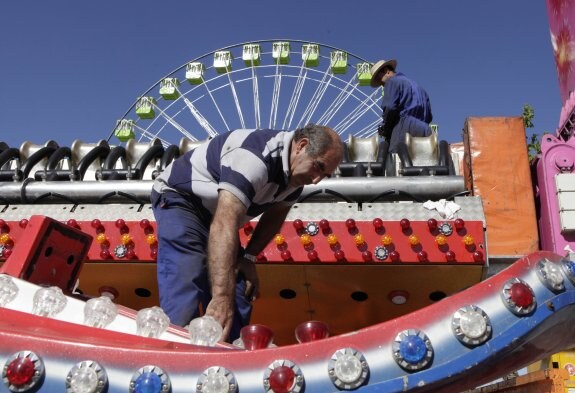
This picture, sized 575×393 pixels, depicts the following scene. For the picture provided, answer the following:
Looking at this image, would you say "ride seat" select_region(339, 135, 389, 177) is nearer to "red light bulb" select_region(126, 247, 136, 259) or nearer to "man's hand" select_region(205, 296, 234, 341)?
"red light bulb" select_region(126, 247, 136, 259)

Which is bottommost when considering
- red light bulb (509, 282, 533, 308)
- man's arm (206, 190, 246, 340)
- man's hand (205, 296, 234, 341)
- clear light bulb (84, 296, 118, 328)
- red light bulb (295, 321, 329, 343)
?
red light bulb (295, 321, 329, 343)

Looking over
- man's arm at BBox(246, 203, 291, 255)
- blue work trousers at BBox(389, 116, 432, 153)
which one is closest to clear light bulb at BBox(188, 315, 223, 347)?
man's arm at BBox(246, 203, 291, 255)

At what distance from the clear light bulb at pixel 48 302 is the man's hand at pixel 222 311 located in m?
0.48

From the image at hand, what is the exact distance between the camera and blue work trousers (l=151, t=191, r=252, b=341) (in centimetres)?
196

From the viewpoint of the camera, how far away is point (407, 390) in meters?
0.93

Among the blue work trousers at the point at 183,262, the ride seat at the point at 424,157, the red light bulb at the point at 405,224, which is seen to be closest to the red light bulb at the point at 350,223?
the red light bulb at the point at 405,224

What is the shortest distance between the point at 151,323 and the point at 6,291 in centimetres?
39

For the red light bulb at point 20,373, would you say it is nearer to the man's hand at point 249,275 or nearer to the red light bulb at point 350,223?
the man's hand at point 249,275

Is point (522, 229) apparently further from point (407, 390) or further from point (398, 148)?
point (407, 390)

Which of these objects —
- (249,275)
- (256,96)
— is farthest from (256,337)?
(256,96)

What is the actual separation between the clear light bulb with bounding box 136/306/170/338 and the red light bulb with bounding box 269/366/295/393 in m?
0.28

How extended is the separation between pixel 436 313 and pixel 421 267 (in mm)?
2045

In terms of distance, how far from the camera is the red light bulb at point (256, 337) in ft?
3.50

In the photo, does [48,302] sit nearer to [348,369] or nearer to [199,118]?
[348,369]
